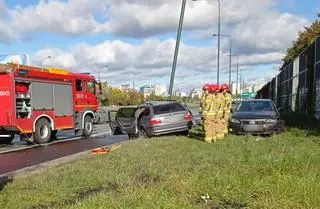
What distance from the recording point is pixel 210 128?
52.2 ft

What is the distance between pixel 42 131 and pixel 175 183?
46.7 feet

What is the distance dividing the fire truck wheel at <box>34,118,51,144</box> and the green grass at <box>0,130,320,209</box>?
356 inches

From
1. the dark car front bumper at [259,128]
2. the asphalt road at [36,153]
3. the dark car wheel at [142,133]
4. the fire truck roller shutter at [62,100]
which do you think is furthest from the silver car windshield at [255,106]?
the fire truck roller shutter at [62,100]

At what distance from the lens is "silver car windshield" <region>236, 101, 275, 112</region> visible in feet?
62.6

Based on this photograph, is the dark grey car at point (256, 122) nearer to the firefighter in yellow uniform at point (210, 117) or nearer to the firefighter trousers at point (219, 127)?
the firefighter trousers at point (219, 127)

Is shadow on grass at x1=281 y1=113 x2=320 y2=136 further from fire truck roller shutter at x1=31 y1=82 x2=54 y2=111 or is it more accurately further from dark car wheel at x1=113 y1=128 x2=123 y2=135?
fire truck roller shutter at x1=31 y1=82 x2=54 y2=111

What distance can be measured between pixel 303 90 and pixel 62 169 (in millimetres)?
18167

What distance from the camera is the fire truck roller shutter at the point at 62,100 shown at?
21703 mm

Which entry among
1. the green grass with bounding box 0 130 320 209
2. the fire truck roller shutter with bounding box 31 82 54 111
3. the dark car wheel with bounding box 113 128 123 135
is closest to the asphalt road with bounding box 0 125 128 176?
the dark car wheel with bounding box 113 128 123 135

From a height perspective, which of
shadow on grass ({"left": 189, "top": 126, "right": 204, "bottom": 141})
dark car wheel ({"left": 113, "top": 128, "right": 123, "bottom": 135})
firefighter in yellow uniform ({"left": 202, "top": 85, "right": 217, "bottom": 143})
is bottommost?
dark car wheel ({"left": 113, "top": 128, "right": 123, "bottom": 135})

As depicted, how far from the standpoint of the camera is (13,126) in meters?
18.9

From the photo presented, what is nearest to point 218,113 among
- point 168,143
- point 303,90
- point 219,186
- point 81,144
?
point 168,143

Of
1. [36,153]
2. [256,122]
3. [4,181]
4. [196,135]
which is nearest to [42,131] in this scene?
[36,153]

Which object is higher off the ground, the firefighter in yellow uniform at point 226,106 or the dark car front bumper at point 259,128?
the firefighter in yellow uniform at point 226,106
